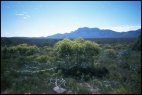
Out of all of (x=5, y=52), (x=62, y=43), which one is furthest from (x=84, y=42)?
Answer: (x=5, y=52)

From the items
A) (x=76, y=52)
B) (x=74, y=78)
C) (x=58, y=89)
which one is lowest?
(x=74, y=78)

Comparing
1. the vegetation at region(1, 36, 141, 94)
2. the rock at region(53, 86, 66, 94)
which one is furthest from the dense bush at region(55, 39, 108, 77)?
the rock at region(53, 86, 66, 94)

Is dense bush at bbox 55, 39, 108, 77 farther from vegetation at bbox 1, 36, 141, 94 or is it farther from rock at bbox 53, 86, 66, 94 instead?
→ rock at bbox 53, 86, 66, 94

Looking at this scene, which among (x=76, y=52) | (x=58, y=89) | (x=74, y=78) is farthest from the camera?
(x=76, y=52)

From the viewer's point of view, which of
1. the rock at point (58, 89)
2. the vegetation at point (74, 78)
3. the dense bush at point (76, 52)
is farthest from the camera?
the dense bush at point (76, 52)

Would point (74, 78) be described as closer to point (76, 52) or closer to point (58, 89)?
point (58, 89)

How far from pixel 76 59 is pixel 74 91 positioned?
8.95 metres

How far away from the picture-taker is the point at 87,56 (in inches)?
966

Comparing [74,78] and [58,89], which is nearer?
[58,89]

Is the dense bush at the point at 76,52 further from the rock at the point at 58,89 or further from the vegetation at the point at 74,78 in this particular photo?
the rock at the point at 58,89

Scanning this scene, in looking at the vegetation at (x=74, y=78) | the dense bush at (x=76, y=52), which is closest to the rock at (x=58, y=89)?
the vegetation at (x=74, y=78)

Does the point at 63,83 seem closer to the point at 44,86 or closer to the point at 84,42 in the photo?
the point at 44,86

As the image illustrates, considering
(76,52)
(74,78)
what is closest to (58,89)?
A: (74,78)

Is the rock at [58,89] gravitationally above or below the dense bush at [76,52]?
below
